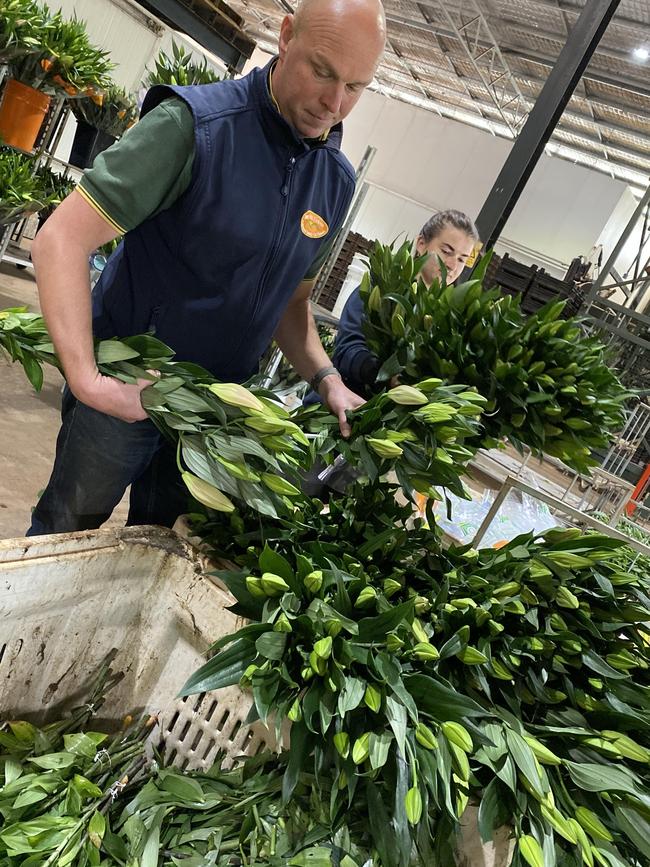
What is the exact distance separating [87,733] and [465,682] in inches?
22.4

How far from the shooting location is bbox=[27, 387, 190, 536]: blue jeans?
1.27m

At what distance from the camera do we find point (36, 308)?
529cm

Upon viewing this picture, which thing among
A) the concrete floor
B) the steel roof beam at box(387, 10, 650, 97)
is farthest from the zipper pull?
the steel roof beam at box(387, 10, 650, 97)

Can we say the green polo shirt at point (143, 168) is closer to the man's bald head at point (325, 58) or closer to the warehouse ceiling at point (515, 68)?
the man's bald head at point (325, 58)

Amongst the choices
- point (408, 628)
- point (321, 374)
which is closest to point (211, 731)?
point (408, 628)

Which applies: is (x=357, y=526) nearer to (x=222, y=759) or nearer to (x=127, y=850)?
(x=222, y=759)

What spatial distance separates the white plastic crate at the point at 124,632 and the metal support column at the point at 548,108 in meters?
3.16

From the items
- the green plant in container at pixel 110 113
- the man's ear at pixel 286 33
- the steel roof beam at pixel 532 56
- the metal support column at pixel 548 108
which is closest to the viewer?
the man's ear at pixel 286 33

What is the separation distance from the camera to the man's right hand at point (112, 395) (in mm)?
1032

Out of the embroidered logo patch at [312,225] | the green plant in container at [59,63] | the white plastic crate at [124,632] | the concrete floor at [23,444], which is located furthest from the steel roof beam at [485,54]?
the white plastic crate at [124,632]

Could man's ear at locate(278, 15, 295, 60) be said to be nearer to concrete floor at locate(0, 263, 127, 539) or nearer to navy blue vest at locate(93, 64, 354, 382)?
navy blue vest at locate(93, 64, 354, 382)

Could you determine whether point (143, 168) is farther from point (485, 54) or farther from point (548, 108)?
point (485, 54)

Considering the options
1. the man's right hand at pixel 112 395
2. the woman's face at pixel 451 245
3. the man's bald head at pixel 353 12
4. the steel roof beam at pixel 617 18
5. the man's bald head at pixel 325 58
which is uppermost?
the steel roof beam at pixel 617 18

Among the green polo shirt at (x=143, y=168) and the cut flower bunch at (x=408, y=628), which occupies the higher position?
the green polo shirt at (x=143, y=168)
